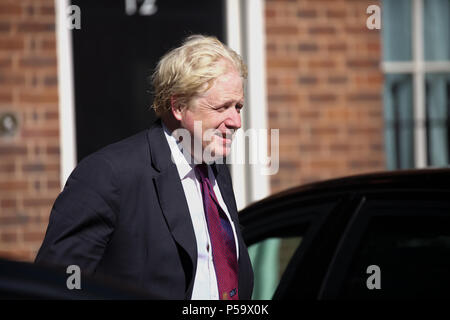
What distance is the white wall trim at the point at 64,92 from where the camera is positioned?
5.70 m

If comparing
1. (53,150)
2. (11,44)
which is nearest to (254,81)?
(53,150)

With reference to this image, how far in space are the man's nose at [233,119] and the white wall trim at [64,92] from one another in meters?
3.51

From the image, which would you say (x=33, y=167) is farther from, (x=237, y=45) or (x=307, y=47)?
(x=307, y=47)

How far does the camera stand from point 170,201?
2332 mm

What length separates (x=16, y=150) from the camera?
5.61 metres

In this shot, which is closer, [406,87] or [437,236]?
[437,236]

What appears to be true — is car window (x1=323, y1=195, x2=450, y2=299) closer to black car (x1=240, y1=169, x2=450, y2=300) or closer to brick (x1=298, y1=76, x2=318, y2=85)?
black car (x1=240, y1=169, x2=450, y2=300)

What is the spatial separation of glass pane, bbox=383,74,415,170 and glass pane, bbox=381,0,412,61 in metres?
0.17

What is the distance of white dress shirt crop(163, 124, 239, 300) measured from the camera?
2307 millimetres

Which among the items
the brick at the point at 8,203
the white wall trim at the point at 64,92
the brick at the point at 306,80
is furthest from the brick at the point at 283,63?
the brick at the point at 8,203

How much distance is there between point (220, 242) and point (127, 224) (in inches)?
12.6
